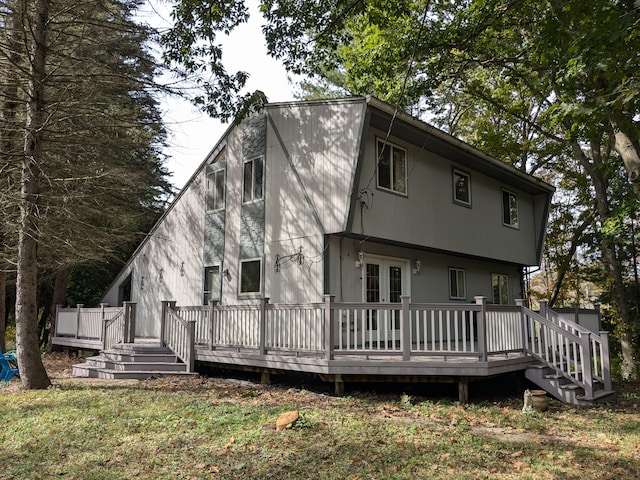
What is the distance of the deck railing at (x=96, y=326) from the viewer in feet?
40.3

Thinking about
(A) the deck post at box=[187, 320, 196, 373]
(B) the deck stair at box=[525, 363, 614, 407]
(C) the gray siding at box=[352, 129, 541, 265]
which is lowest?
(B) the deck stair at box=[525, 363, 614, 407]

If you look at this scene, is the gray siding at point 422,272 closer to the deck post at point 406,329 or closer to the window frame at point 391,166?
the window frame at point 391,166

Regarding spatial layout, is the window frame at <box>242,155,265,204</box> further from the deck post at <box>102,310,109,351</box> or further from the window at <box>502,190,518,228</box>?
the window at <box>502,190,518,228</box>

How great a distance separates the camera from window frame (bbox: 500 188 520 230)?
15874 millimetres

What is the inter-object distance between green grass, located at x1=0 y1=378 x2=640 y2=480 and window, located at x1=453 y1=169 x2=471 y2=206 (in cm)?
649

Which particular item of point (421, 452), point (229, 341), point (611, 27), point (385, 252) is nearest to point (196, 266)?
point (229, 341)

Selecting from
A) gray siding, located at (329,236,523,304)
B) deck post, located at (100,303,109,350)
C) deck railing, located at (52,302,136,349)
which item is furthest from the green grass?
deck post, located at (100,303,109,350)

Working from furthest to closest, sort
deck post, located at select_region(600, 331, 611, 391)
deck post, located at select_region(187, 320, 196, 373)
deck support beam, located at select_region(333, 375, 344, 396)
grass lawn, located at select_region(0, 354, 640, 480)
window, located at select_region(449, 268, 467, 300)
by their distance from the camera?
1. window, located at select_region(449, 268, 467, 300)
2. deck post, located at select_region(187, 320, 196, 373)
3. deck post, located at select_region(600, 331, 611, 391)
4. deck support beam, located at select_region(333, 375, 344, 396)
5. grass lawn, located at select_region(0, 354, 640, 480)

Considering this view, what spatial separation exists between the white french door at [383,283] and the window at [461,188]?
2742 mm

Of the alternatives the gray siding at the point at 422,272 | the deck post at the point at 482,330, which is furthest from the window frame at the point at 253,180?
the deck post at the point at 482,330

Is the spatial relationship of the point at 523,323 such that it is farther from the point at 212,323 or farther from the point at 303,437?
the point at 212,323

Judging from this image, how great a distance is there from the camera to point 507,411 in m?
8.01

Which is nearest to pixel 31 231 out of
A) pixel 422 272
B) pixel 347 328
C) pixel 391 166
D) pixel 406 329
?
pixel 347 328

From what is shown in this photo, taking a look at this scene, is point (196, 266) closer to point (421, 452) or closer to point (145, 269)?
point (145, 269)
